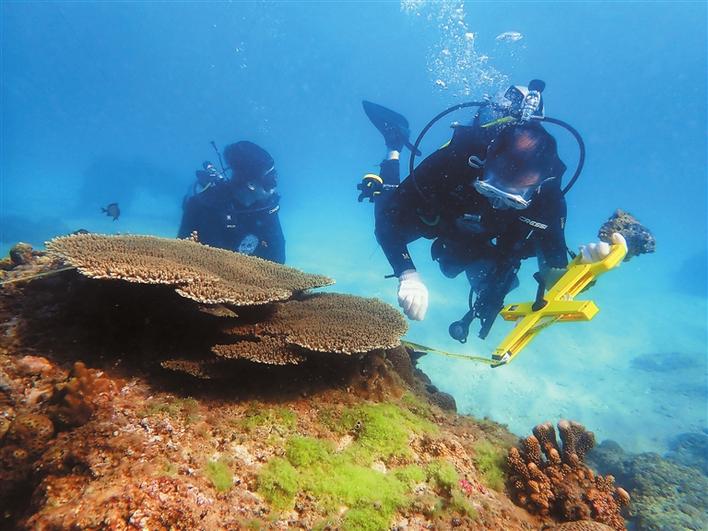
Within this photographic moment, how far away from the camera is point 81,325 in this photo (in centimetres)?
339

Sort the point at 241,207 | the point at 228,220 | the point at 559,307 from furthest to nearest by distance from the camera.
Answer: the point at 241,207 → the point at 228,220 → the point at 559,307

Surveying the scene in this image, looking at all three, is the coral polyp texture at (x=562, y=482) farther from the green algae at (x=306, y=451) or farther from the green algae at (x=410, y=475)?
the green algae at (x=306, y=451)

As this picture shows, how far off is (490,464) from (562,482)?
0.62 metres

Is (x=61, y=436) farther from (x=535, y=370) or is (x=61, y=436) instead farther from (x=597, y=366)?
(x=597, y=366)

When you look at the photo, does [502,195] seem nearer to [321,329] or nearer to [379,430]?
[321,329]

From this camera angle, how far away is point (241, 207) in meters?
9.50

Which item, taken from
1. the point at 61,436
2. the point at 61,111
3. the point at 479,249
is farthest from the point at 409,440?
the point at 61,111

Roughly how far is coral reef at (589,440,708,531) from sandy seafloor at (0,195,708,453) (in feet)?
10.2

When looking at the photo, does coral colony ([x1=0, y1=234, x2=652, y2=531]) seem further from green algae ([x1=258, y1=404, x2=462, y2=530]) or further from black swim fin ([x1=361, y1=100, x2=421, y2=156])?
black swim fin ([x1=361, y1=100, x2=421, y2=156])

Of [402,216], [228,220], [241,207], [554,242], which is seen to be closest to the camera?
[554,242]

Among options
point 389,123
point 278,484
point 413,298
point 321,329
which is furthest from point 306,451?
point 389,123

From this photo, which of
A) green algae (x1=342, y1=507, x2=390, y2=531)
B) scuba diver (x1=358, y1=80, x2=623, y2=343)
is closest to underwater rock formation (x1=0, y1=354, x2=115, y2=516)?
green algae (x1=342, y1=507, x2=390, y2=531)

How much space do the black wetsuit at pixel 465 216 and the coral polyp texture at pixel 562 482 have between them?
8.78 feet

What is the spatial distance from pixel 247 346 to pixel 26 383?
1703 millimetres
